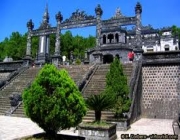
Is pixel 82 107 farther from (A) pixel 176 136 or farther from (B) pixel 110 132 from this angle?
(A) pixel 176 136

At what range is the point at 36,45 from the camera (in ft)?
179

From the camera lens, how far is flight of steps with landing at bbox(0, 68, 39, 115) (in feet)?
56.2

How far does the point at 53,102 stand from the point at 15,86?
13608 mm

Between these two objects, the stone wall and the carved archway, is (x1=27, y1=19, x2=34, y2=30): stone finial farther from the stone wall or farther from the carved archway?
the stone wall

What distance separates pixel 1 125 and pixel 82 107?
6.22 metres

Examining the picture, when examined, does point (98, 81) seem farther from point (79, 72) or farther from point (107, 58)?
point (107, 58)

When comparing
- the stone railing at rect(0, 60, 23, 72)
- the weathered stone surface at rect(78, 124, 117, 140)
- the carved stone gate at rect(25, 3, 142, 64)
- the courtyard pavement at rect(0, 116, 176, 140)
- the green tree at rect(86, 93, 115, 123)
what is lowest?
the courtyard pavement at rect(0, 116, 176, 140)

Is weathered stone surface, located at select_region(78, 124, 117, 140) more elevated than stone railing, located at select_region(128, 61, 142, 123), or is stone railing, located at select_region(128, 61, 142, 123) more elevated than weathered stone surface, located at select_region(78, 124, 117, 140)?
stone railing, located at select_region(128, 61, 142, 123)

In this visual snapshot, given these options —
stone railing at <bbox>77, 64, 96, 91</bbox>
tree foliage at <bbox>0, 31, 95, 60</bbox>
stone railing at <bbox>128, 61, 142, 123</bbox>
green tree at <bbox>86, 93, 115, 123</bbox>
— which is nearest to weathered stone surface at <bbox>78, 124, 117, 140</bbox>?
green tree at <bbox>86, 93, 115, 123</bbox>

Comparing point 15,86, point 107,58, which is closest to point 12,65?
point 15,86

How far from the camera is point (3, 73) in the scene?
960 inches

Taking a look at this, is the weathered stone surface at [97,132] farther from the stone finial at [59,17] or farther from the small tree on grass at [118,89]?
the stone finial at [59,17]

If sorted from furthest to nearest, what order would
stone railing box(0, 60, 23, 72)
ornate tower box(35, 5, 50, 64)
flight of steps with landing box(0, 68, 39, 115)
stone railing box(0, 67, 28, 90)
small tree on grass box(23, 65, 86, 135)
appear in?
ornate tower box(35, 5, 50, 64) → stone railing box(0, 60, 23, 72) → stone railing box(0, 67, 28, 90) → flight of steps with landing box(0, 68, 39, 115) → small tree on grass box(23, 65, 86, 135)

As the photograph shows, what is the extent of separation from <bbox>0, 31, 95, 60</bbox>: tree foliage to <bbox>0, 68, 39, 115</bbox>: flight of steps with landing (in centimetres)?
2998
